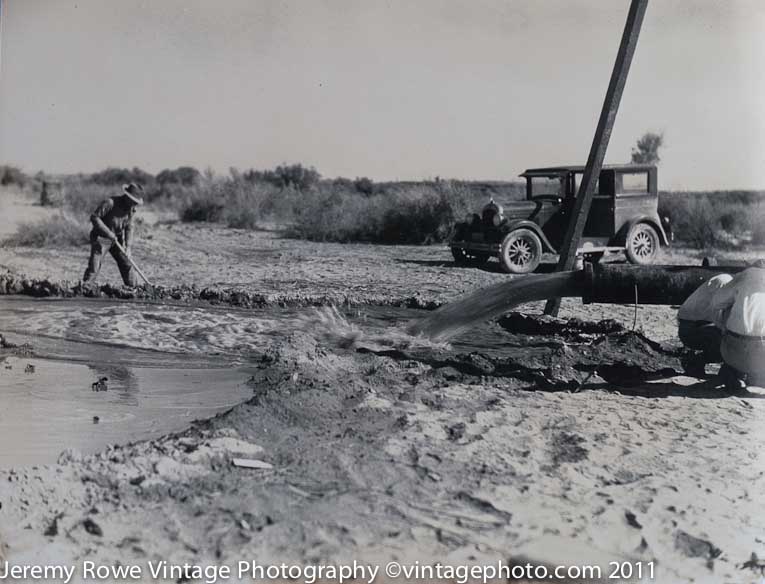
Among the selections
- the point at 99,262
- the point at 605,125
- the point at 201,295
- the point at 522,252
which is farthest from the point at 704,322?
the point at 99,262

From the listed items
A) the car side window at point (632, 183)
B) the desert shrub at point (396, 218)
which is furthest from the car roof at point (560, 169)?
the desert shrub at point (396, 218)

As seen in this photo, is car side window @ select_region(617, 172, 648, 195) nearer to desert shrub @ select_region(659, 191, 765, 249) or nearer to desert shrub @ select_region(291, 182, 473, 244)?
desert shrub @ select_region(659, 191, 765, 249)

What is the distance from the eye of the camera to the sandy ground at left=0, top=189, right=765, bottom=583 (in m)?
4.12

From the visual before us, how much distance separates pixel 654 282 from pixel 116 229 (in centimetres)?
707

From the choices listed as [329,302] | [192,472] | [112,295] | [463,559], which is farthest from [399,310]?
[463,559]

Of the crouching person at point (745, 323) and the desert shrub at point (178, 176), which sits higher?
the desert shrub at point (178, 176)

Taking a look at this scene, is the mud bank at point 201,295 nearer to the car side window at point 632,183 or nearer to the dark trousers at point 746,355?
the dark trousers at point 746,355

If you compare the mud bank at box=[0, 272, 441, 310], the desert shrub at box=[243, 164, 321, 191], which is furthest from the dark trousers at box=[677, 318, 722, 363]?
the desert shrub at box=[243, 164, 321, 191]

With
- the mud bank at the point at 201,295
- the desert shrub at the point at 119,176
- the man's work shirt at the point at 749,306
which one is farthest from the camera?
the desert shrub at the point at 119,176

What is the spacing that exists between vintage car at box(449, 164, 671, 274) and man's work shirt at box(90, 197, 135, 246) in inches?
215

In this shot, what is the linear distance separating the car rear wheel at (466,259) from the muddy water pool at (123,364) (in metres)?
3.97

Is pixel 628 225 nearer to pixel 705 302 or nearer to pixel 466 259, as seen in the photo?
pixel 466 259

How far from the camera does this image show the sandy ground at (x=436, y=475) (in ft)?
13.5

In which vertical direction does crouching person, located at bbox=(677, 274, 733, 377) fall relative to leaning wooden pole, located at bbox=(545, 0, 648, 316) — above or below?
below
